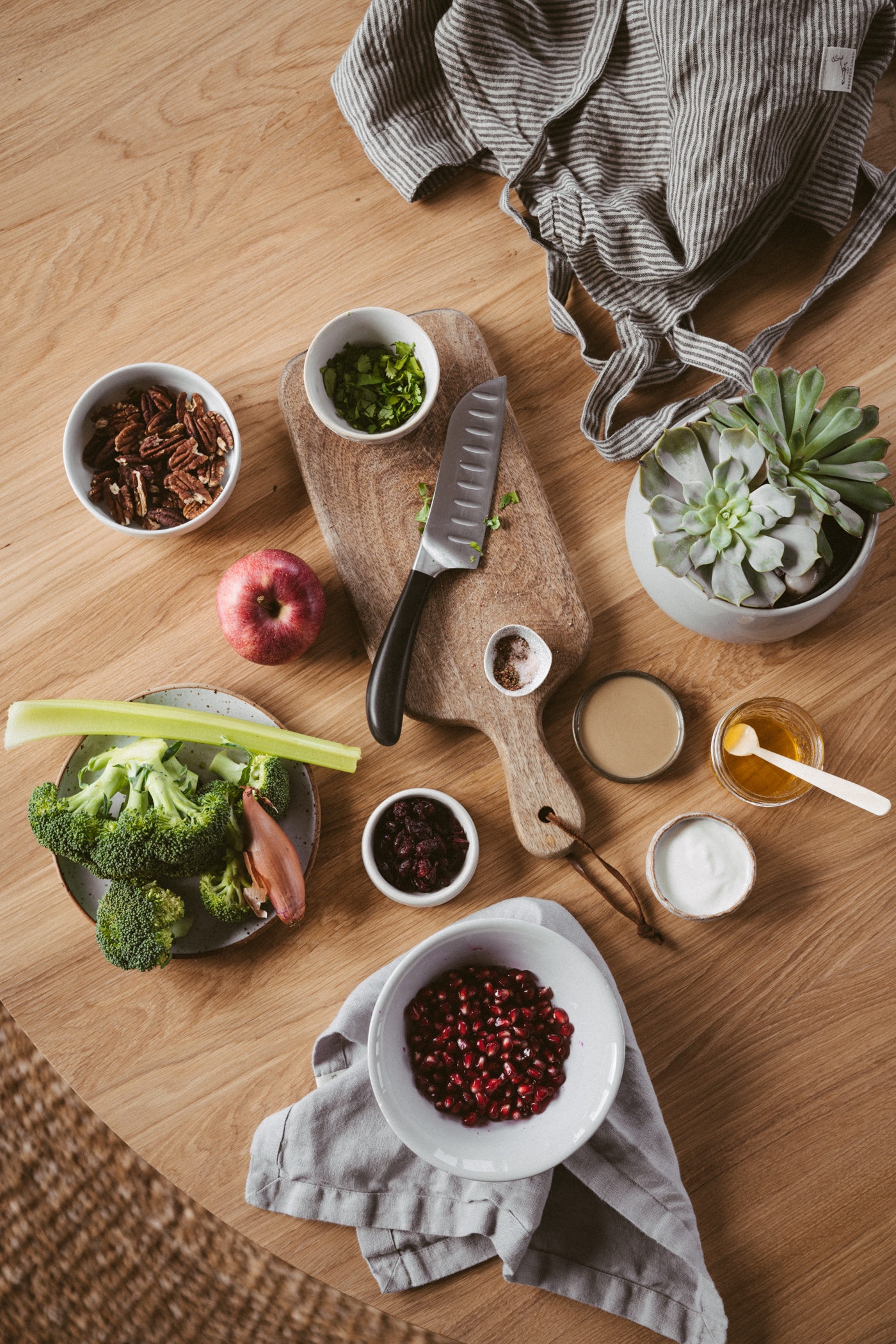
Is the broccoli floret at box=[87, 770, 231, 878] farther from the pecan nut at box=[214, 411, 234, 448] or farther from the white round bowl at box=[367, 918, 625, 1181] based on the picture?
the pecan nut at box=[214, 411, 234, 448]

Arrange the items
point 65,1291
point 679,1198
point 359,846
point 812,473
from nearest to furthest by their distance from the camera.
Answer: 1. point 812,473
2. point 679,1198
3. point 359,846
4. point 65,1291

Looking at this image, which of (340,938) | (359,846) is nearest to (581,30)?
(359,846)

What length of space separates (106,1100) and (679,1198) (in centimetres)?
79

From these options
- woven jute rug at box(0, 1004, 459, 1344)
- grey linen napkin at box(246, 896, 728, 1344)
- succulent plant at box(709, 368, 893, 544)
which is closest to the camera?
succulent plant at box(709, 368, 893, 544)

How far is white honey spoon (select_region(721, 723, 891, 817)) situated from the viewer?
109 cm

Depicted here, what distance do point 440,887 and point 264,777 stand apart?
0.29 metres

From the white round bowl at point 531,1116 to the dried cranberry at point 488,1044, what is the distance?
0.04ft

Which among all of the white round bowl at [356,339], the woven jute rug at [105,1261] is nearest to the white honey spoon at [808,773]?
the white round bowl at [356,339]

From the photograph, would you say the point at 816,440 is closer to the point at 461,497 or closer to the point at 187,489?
the point at 461,497

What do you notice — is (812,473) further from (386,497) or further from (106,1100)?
(106,1100)

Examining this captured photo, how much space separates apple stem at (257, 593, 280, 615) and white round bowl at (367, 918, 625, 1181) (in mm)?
495

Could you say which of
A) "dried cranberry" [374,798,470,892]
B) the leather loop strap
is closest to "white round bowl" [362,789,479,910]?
"dried cranberry" [374,798,470,892]

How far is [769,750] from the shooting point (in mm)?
1205

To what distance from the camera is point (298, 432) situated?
4.13 ft
